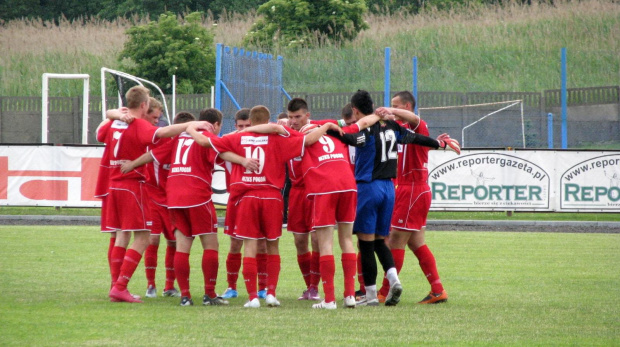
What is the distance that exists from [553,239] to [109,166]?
1075 centimetres

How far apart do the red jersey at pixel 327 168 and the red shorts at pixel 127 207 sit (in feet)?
5.75

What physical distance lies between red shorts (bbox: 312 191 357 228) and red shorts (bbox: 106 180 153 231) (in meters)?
1.82

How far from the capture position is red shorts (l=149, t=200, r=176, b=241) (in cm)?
994

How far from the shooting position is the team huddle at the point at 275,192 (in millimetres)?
8867

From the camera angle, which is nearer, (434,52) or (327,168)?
(327,168)

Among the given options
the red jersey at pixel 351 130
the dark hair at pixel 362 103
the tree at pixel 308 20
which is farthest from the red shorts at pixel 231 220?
the tree at pixel 308 20

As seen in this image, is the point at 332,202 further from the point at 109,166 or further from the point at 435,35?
the point at 435,35

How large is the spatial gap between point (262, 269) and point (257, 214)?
0.98 metres

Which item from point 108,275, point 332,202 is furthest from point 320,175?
point 108,275

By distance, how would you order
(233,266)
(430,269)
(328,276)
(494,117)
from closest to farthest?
A: (328,276) → (430,269) → (233,266) → (494,117)

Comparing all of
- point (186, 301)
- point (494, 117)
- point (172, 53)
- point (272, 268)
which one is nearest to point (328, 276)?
point (272, 268)

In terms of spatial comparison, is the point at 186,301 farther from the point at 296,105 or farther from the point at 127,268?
the point at 296,105

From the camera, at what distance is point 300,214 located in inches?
378

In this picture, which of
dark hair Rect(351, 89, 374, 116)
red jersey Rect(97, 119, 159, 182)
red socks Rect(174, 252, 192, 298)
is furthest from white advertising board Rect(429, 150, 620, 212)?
red socks Rect(174, 252, 192, 298)
